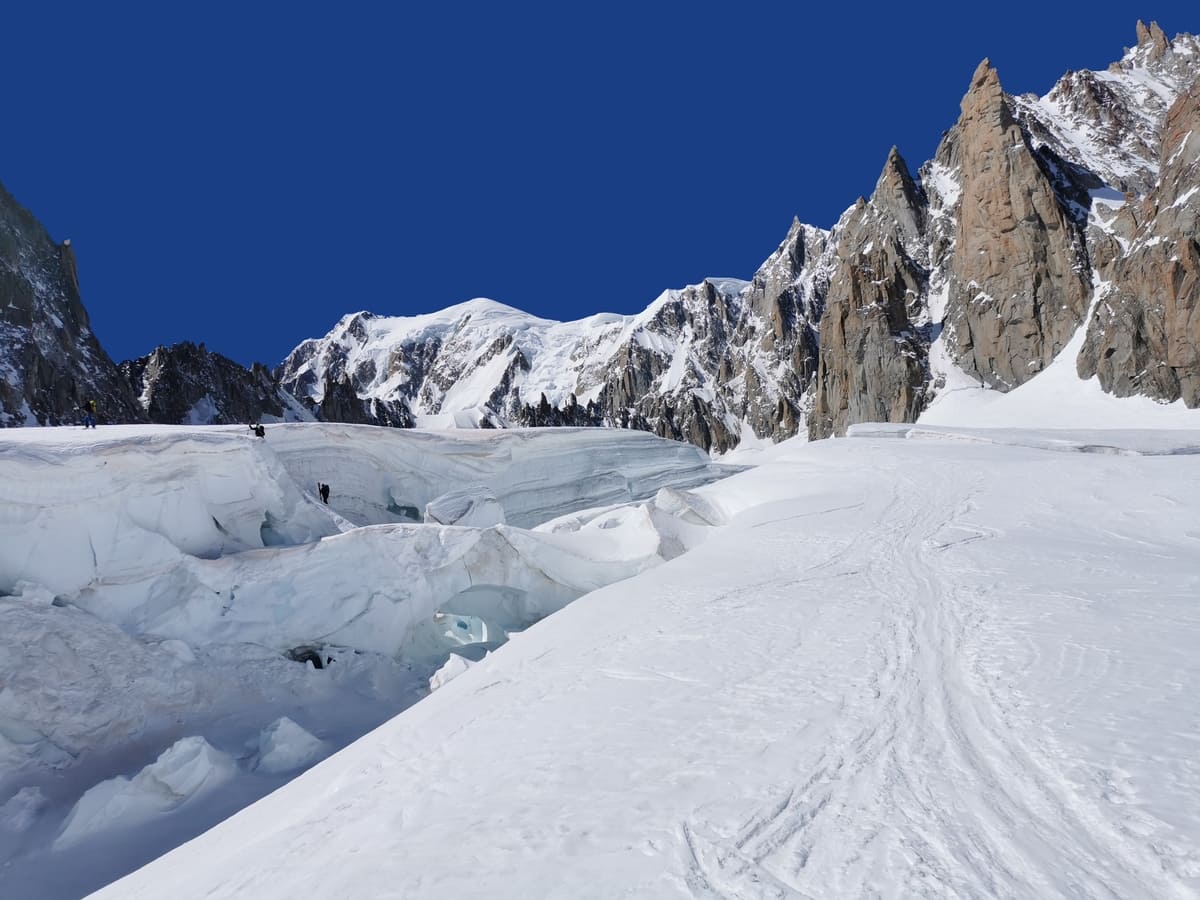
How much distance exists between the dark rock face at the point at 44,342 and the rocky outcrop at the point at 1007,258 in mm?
81308

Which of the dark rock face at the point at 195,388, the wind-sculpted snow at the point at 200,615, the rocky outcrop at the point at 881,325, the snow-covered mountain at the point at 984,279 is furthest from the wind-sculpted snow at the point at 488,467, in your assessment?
the dark rock face at the point at 195,388

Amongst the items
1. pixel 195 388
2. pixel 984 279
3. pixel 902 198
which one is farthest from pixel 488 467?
pixel 902 198

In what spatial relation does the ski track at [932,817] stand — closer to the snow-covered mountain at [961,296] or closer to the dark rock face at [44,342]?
the snow-covered mountain at [961,296]

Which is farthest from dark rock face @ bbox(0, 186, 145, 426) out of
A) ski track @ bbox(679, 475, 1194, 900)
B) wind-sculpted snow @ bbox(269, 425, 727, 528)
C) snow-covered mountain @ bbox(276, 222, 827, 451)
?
ski track @ bbox(679, 475, 1194, 900)

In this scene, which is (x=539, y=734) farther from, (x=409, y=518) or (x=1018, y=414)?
(x=1018, y=414)

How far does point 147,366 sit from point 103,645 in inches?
3299

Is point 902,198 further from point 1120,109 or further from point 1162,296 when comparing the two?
point 1162,296

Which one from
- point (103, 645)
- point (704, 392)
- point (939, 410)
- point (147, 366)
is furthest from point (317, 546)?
point (704, 392)

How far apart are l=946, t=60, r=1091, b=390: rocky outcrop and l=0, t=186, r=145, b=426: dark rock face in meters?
81.3

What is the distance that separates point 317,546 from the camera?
14.0 m

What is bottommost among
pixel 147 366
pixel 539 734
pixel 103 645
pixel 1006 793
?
pixel 103 645

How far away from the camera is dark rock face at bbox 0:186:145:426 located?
55034mm

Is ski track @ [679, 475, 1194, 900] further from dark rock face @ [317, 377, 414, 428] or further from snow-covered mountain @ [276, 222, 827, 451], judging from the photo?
dark rock face @ [317, 377, 414, 428]

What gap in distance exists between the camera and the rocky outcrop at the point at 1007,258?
6519 centimetres
